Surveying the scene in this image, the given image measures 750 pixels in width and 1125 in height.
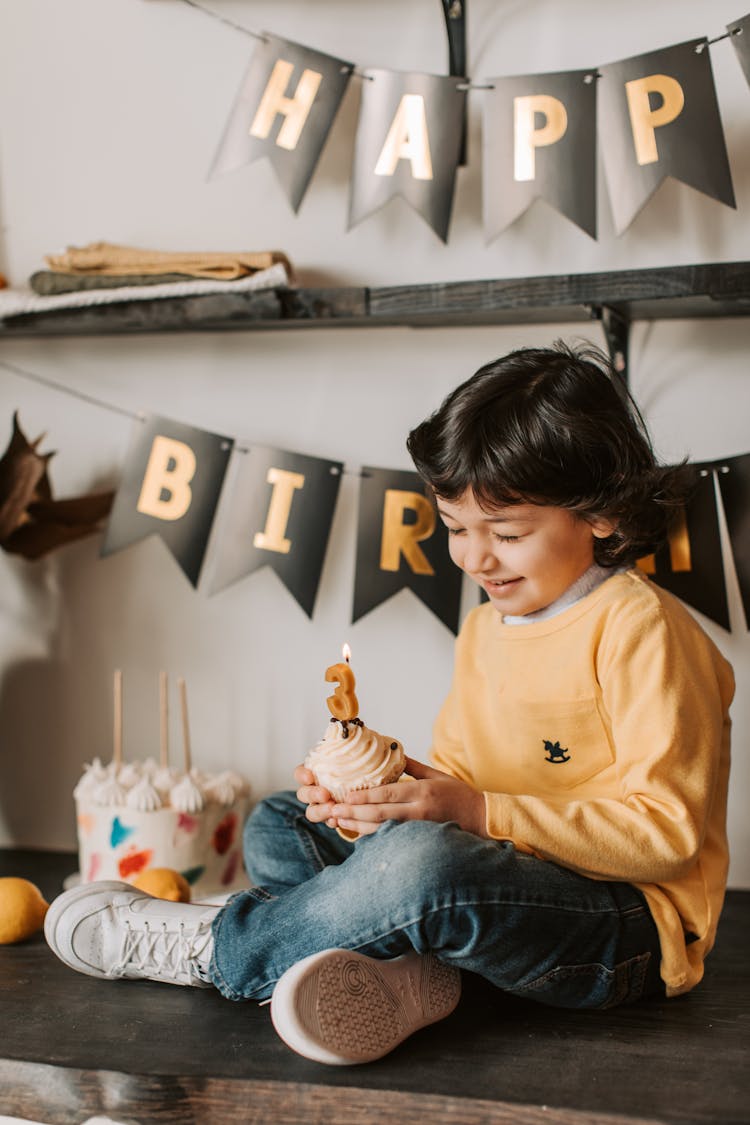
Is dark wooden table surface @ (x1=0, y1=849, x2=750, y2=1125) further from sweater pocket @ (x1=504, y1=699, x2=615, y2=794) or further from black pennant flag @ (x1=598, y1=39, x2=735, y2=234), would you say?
black pennant flag @ (x1=598, y1=39, x2=735, y2=234)

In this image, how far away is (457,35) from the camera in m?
1.66

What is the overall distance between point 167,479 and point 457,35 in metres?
0.80

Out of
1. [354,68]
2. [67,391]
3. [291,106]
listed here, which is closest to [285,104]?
[291,106]

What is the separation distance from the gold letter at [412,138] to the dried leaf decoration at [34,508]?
2.31 feet

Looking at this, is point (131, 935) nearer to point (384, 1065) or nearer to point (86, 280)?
point (384, 1065)

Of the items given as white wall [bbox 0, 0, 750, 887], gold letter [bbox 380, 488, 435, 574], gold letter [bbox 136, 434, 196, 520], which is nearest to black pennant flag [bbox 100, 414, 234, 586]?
gold letter [bbox 136, 434, 196, 520]

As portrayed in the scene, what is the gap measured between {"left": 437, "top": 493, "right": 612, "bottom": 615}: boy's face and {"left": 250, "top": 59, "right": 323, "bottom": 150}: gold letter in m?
0.66

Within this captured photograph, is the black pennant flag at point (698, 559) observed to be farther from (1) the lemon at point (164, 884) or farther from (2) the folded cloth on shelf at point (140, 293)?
(1) the lemon at point (164, 884)

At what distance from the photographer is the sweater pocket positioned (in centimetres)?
129

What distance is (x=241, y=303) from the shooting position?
5.27 ft

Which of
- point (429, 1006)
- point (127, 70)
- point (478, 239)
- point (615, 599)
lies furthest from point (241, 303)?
point (429, 1006)

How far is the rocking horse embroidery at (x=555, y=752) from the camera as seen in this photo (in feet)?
4.30

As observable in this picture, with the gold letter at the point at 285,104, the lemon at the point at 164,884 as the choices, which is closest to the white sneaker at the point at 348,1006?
the lemon at the point at 164,884

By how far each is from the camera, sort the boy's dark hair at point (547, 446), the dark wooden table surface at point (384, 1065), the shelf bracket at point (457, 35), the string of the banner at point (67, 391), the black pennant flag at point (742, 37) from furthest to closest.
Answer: the string of the banner at point (67, 391), the shelf bracket at point (457, 35), the black pennant flag at point (742, 37), the boy's dark hair at point (547, 446), the dark wooden table surface at point (384, 1065)
